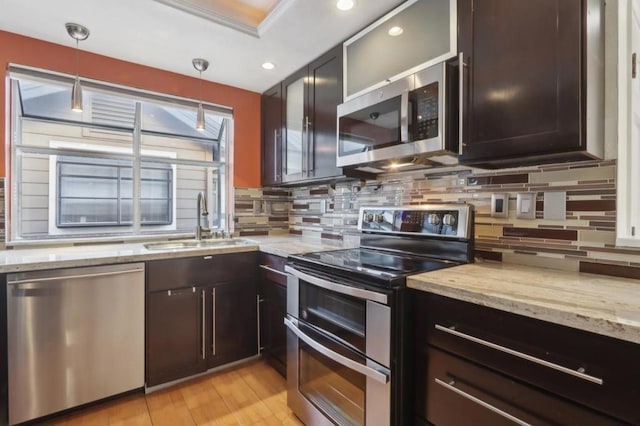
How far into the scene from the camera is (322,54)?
2.26 metres

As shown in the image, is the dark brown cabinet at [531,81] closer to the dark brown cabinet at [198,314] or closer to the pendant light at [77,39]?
the dark brown cabinet at [198,314]

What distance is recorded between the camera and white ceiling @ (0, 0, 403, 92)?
1769 mm

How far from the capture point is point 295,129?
256 cm

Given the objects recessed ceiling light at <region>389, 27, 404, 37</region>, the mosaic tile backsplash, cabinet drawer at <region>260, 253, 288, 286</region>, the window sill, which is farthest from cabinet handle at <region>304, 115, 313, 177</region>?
the window sill

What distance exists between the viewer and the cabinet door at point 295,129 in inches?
95.5

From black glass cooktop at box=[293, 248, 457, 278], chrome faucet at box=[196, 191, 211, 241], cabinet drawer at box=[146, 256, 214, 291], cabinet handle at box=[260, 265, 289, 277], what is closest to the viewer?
black glass cooktop at box=[293, 248, 457, 278]

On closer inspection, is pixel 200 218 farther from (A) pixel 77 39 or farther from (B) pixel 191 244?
(A) pixel 77 39

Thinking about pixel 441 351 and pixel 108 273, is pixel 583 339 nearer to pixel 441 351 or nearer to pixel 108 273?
pixel 441 351

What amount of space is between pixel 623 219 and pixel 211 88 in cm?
290

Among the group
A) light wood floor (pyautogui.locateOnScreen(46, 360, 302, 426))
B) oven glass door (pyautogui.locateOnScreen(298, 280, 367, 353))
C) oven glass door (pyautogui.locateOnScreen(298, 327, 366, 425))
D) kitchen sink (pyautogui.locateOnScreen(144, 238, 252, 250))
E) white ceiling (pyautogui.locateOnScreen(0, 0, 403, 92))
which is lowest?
light wood floor (pyautogui.locateOnScreen(46, 360, 302, 426))

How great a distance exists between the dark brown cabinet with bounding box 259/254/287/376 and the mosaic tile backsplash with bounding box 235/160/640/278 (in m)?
0.66

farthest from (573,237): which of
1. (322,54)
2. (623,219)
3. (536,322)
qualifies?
(322,54)

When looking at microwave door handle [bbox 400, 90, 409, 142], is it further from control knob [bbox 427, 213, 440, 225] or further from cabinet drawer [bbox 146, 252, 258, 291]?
cabinet drawer [bbox 146, 252, 258, 291]

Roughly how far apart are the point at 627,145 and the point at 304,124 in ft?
6.00
